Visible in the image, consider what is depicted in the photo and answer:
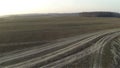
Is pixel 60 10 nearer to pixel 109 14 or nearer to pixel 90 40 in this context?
pixel 109 14

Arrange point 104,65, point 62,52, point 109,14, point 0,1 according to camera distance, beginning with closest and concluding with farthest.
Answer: point 104,65 → point 62,52 → point 109,14 → point 0,1

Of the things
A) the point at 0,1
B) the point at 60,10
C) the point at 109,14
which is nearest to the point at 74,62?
the point at 109,14

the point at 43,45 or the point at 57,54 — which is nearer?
the point at 57,54

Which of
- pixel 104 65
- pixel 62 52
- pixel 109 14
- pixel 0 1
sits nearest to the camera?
pixel 104 65

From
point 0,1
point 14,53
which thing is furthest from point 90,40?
point 0,1

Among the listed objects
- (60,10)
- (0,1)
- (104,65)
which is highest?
(0,1)

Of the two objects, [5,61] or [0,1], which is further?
[0,1]

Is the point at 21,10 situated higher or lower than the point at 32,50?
higher
